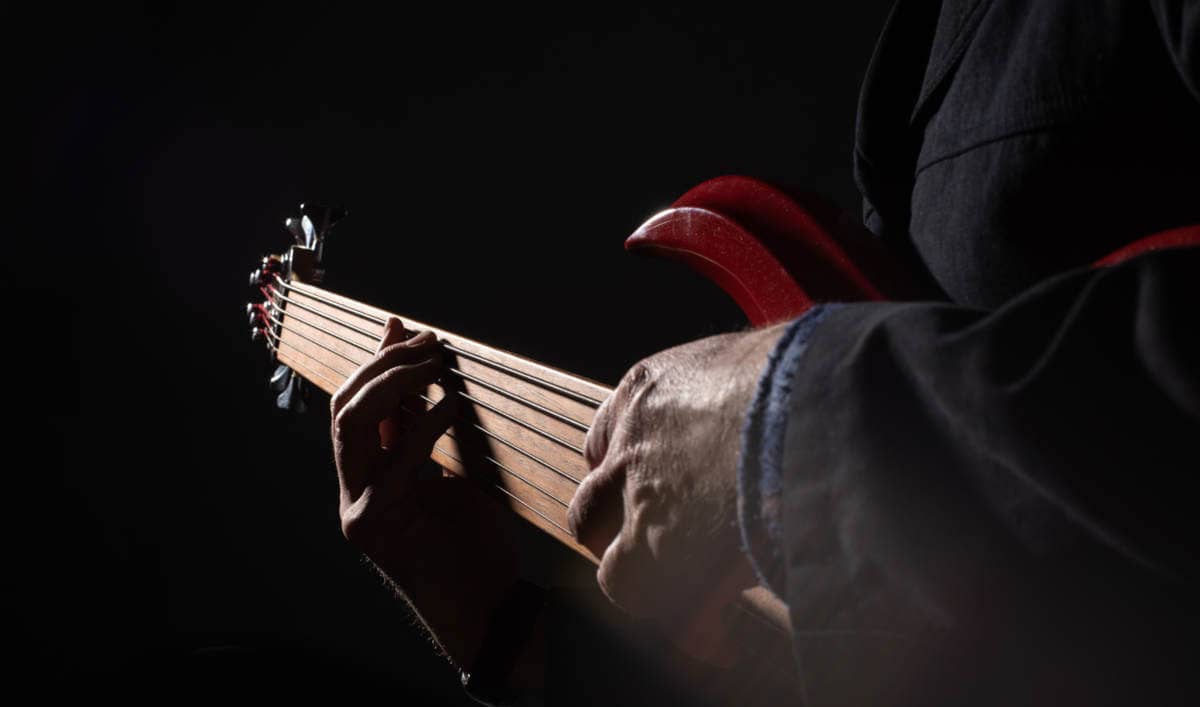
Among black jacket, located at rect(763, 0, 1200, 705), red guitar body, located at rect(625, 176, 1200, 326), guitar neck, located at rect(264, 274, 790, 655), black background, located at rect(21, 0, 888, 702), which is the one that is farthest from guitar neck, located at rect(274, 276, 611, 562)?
black background, located at rect(21, 0, 888, 702)

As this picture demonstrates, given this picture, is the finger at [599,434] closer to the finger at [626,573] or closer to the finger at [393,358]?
the finger at [626,573]

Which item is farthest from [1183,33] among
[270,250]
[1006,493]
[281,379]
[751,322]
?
[270,250]

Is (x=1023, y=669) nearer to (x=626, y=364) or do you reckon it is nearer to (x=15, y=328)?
(x=626, y=364)

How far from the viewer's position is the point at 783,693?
2.38 feet

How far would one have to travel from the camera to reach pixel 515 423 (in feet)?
2.20

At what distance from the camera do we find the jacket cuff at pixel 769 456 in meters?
0.29

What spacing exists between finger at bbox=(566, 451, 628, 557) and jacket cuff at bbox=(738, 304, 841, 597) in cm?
12

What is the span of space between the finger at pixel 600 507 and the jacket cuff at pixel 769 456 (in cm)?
12

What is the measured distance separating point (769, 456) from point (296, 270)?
1.18 meters

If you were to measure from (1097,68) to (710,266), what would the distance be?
12.7 inches

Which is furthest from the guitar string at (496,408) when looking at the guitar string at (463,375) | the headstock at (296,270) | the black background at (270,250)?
the black background at (270,250)

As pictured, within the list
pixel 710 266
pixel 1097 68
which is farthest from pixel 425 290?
pixel 1097 68

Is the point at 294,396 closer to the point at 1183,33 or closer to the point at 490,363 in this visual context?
the point at 490,363

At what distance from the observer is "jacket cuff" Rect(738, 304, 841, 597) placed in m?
0.29
